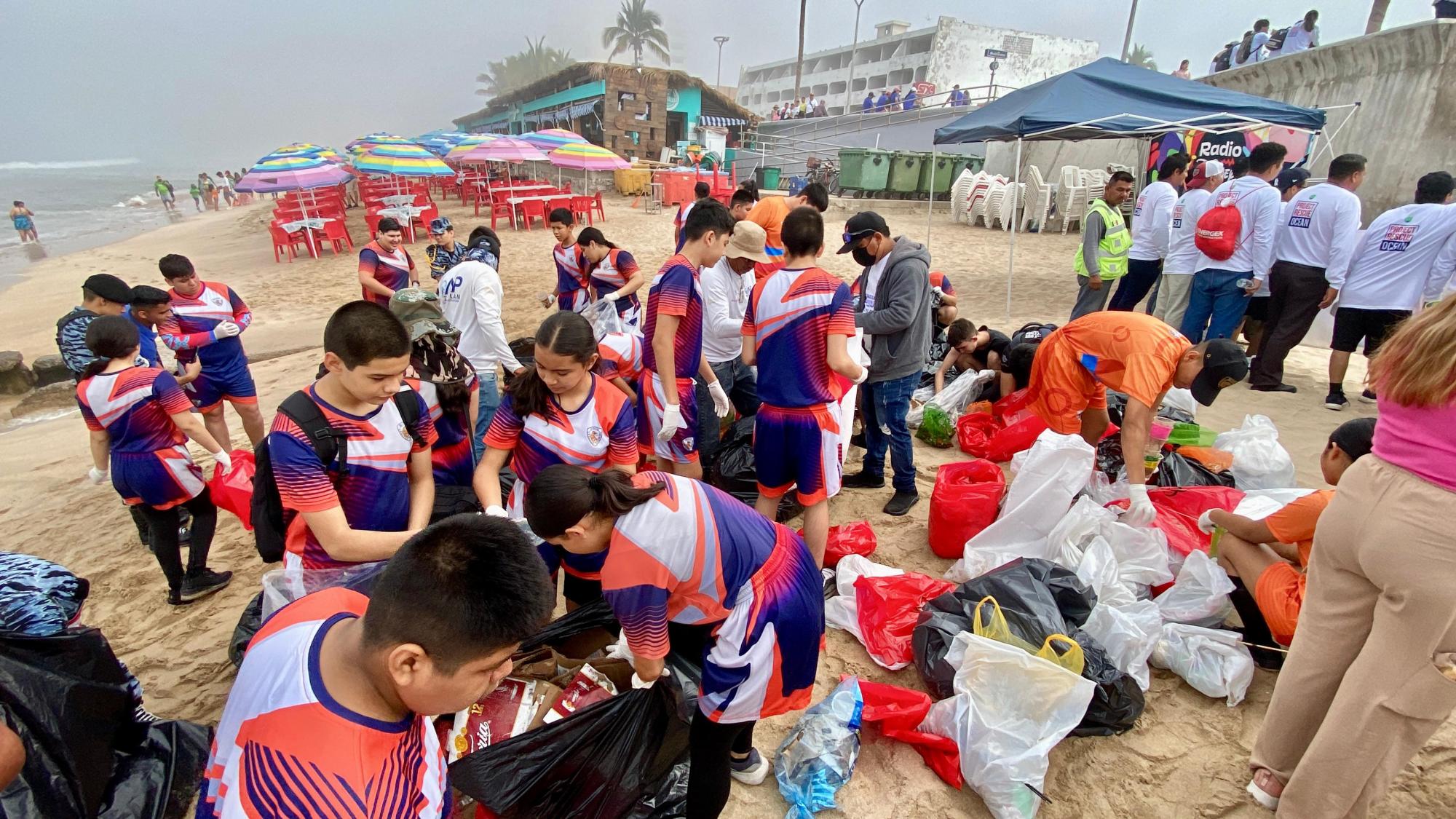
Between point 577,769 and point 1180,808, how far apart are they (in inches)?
83.0

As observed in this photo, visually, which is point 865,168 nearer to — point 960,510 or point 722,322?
point 722,322

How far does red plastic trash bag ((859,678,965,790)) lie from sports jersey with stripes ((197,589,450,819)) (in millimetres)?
1799

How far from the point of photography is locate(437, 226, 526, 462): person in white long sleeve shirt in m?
4.19

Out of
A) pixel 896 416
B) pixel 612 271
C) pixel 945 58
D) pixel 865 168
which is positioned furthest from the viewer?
pixel 945 58

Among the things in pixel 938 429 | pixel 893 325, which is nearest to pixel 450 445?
pixel 893 325

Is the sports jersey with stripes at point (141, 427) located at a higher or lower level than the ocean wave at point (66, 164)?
lower

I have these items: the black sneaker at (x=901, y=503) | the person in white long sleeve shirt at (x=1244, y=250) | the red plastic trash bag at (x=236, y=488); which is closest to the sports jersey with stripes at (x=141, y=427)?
the red plastic trash bag at (x=236, y=488)

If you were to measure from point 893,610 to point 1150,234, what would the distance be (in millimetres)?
5876

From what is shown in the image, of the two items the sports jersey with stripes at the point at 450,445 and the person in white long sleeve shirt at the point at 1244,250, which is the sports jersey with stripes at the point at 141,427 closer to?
the sports jersey with stripes at the point at 450,445

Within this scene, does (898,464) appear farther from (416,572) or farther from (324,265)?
(324,265)

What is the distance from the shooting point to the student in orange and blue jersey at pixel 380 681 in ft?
3.33

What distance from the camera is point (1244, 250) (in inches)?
227

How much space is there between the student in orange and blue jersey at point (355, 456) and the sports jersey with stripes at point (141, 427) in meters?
1.51

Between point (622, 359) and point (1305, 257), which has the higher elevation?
point (1305, 257)
